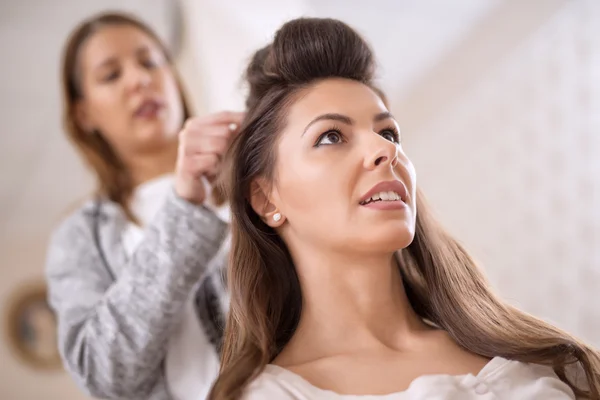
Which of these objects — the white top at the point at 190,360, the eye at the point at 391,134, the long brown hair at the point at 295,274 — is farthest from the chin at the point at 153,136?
the eye at the point at 391,134

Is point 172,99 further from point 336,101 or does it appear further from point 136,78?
point 336,101

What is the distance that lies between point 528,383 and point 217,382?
0.46 metres

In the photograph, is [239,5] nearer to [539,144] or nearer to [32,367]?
[539,144]

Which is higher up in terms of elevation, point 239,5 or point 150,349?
point 239,5

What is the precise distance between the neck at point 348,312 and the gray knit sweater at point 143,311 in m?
0.23

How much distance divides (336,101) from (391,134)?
0.37 feet

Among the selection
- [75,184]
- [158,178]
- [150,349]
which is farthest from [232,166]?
[75,184]

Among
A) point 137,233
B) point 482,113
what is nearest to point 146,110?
point 137,233

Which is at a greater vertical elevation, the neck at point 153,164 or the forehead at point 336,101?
the forehead at point 336,101

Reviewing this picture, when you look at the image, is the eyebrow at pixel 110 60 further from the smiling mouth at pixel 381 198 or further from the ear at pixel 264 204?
the smiling mouth at pixel 381 198

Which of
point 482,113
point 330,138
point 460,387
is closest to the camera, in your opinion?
point 460,387

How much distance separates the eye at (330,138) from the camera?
1073mm

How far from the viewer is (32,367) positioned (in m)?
4.26

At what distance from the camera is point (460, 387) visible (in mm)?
970
